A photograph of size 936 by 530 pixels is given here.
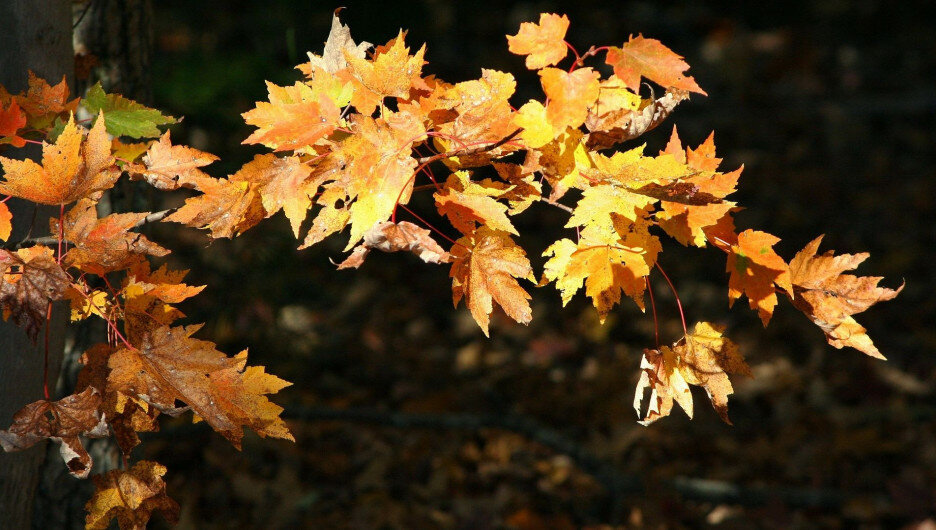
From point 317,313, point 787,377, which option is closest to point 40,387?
point 317,313

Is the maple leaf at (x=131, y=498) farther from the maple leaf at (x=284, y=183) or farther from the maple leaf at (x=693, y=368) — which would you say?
the maple leaf at (x=693, y=368)

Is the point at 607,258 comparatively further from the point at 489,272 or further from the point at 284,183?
the point at 284,183

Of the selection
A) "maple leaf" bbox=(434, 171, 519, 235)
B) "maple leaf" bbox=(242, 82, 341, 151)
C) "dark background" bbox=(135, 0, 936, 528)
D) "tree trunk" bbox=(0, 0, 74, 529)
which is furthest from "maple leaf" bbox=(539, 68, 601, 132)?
"dark background" bbox=(135, 0, 936, 528)

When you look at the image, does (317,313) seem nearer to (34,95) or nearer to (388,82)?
(34,95)

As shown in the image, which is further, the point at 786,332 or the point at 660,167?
the point at 786,332

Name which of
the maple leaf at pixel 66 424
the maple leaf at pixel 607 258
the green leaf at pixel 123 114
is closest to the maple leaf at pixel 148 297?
the maple leaf at pixel 66 424

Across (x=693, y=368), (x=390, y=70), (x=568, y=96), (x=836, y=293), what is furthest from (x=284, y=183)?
(x=836, y=293)

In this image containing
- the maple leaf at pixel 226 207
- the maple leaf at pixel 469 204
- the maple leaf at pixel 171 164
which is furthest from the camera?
the maple leaf at pixel 171 164
